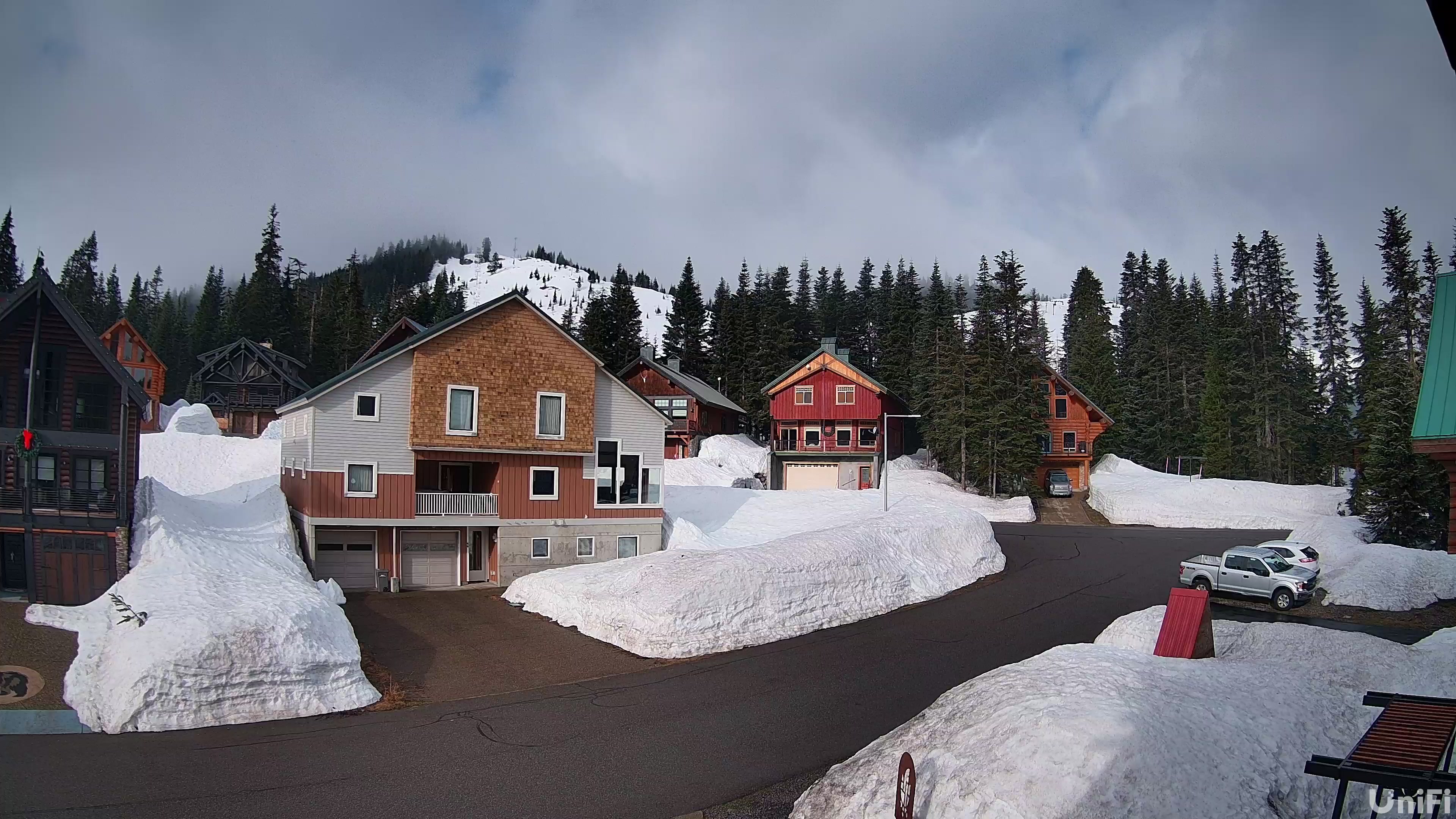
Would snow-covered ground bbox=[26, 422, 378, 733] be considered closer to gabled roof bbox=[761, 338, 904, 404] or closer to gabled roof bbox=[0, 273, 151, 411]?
gabled roof bbox=[0, 273, 151, 411]

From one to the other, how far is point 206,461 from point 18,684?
30886 millimetres

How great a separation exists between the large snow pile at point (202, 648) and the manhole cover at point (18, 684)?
50 cm

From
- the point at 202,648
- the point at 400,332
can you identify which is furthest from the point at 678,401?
the point at 202,648

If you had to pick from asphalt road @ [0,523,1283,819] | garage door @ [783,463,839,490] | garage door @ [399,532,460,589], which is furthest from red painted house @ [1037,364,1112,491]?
garage door @ [399,532,460,589]

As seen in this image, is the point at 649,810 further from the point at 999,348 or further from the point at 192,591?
the point at 999,348

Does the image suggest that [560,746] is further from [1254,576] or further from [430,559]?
[1254,576]

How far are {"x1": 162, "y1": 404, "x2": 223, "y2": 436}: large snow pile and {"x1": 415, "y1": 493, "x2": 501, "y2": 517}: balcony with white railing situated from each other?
85.0ft

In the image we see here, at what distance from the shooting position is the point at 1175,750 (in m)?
8.59

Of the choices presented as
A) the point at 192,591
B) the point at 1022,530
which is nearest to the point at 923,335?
the point at 1022,530

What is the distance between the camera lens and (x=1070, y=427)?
207 ft

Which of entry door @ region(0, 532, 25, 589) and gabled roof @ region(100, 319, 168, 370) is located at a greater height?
gabled roof @ region(100, 319, 168, 370)

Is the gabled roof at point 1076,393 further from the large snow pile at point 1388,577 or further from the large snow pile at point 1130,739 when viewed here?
the large snow pile at point 1130,739

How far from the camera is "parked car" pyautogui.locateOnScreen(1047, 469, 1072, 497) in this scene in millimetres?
59000

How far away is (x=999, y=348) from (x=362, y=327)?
63499mm
